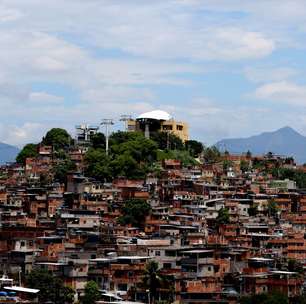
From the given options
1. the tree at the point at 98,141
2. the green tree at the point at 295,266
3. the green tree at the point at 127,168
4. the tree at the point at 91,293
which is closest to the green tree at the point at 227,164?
the tree at the point at 98,141

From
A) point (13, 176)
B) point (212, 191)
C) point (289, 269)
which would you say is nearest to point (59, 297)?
point (289, 269)

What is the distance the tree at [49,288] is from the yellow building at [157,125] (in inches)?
1661

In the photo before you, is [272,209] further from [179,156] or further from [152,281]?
[152,281]

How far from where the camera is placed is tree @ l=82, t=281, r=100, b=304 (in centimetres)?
4634

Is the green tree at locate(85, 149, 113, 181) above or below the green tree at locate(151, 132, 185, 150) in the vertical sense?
below

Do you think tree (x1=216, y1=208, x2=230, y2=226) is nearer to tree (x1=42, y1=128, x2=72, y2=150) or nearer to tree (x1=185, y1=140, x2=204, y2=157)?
tree (x1=42, y1=128, x2=72, y2=150)

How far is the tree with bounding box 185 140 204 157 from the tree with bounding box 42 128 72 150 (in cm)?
990

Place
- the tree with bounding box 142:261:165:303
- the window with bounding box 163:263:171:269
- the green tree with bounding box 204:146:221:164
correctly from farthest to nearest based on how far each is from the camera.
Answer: the green tree with bounding box 204:146:221:164, the window with bounding box 163:263:171:269, the tree with bounding box 142:261:165:303

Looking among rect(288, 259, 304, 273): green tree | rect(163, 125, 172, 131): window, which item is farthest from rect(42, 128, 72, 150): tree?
rect(288, 259, 304, 273): green tree

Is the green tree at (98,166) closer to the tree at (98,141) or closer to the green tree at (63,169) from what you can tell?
the green tree at (63,169)

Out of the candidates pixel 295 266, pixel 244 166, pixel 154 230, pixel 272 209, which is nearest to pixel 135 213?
pixel 154 230

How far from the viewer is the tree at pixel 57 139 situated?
283 ft

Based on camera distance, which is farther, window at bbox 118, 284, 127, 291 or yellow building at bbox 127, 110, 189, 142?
yellow building at bbox 127, 110, 189, 142

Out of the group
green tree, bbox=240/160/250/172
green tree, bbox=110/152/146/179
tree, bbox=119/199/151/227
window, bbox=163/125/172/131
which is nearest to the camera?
tree, bbox=119/199/151/227
